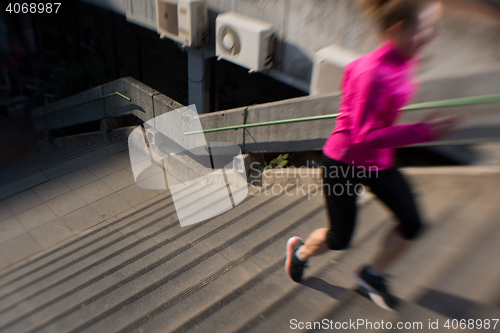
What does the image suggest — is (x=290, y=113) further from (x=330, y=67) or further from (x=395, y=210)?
(x=395, y=210)

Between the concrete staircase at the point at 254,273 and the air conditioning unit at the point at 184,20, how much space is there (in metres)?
4.57

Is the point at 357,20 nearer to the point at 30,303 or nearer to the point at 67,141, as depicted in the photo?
the point at 30,303

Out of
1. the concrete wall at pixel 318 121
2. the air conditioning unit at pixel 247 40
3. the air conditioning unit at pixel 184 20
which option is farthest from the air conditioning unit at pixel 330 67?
the air conditioning unit at pixel 184 20

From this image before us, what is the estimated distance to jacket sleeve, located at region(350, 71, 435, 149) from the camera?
177 cm

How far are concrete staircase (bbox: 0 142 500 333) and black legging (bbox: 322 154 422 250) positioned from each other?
2.01ft

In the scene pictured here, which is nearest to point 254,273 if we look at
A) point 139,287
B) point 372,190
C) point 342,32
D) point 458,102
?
point 139,287

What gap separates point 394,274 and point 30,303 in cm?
309

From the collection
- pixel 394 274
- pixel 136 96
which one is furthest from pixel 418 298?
pixel 136 96

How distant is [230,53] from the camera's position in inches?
281

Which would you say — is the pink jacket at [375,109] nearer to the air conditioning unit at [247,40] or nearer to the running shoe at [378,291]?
the running shoe at [378,291]

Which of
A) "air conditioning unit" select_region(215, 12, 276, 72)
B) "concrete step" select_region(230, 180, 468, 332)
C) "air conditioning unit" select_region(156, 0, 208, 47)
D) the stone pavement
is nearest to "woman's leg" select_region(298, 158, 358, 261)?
"concrete step" select_region(230, 180, 468, 332)

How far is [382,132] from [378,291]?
1.04m

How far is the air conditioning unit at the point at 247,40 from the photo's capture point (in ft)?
21.8

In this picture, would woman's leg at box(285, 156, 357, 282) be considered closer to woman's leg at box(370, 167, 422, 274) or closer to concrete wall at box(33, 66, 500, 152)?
woman's leg at box(370, 167, 422, 274)
